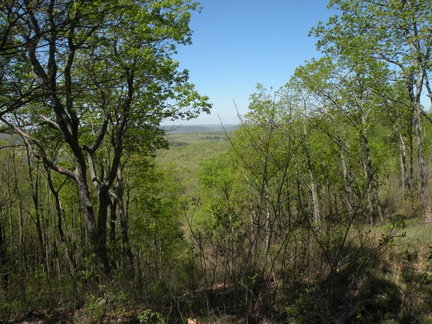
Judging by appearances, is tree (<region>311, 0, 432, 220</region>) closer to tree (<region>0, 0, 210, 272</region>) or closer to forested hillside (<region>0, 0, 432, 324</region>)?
forested hillside (<region>0, 0, 432, 324</region>)

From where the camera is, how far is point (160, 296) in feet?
20.6

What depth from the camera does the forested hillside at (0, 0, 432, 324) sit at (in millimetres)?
3971

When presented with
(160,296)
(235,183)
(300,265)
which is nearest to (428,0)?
(300,265)

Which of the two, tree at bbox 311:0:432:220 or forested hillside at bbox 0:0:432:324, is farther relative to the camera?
tree at bbox 311:0:432:220

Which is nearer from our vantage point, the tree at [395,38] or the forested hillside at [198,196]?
the forested hillside at [198,196]

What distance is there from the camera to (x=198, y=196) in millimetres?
6699

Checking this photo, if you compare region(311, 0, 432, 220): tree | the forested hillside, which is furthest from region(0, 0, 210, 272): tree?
region(311, 0, 432, 220): tree

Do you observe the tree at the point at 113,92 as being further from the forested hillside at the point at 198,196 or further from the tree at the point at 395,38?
the tree at the point at 395,38

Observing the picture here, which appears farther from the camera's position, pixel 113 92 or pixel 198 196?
pixel 113 92

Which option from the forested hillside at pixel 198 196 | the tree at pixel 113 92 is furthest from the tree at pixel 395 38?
the tree at pixel 113 92

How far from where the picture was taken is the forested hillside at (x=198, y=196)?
3.97 m

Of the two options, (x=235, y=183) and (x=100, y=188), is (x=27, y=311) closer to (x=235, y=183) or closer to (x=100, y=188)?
(x=100, y=188)

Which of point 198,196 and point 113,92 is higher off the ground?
point 113,92

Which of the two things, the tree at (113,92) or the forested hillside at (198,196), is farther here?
the tree at (113,92)
